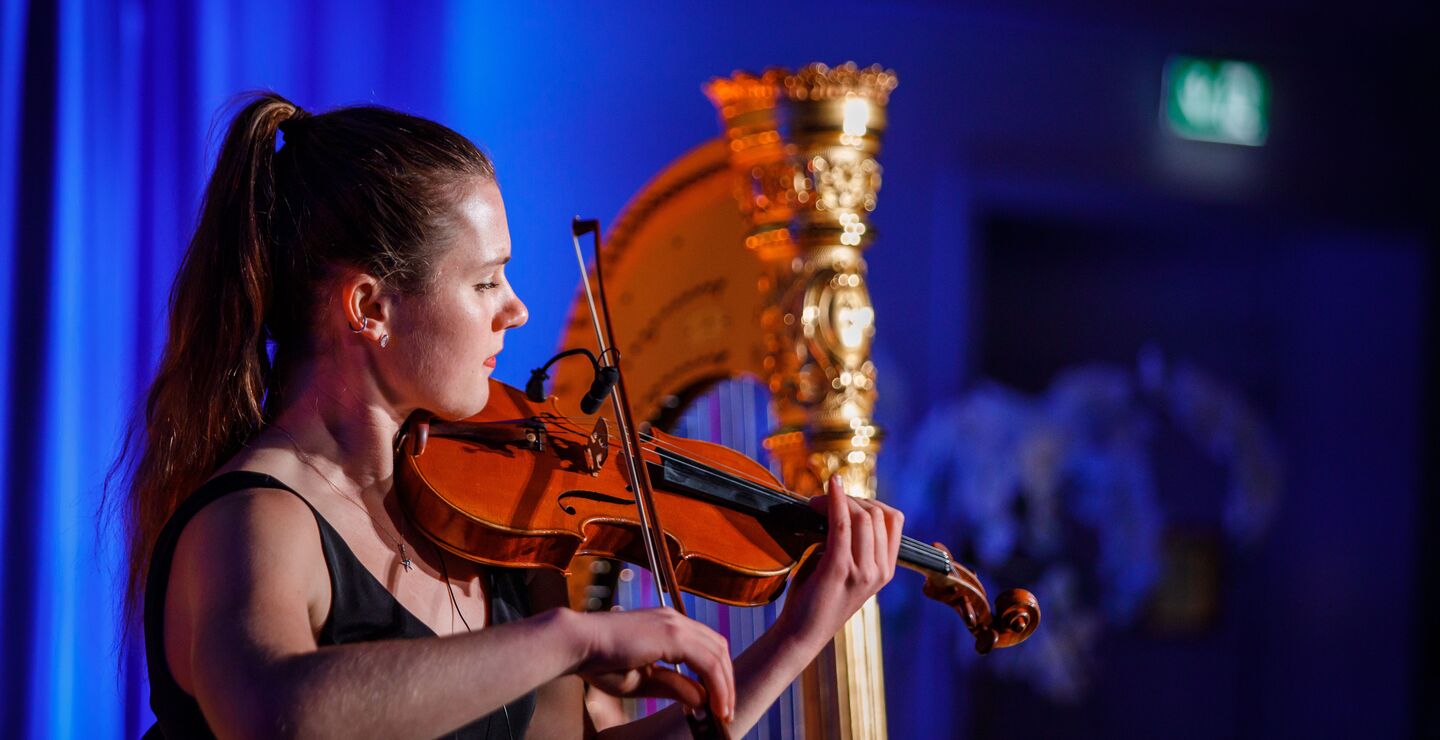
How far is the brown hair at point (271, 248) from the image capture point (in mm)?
1151

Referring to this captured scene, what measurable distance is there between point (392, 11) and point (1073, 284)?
9.22 feet

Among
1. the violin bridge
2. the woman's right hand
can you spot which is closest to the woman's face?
the violin bridge

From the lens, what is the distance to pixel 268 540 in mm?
1039

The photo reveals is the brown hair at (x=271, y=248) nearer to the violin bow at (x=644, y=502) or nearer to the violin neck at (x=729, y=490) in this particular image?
the violin bow at (x=644, y=502)

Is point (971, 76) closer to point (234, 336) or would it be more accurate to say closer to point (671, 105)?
point (671, 105)

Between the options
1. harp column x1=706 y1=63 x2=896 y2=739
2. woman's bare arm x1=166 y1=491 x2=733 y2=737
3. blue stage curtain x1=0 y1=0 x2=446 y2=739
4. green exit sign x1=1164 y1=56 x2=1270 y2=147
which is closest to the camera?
woman's bare arm x1=166 y1=491 x2=733 y2=737

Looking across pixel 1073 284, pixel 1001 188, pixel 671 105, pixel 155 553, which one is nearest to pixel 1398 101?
pixel 1073 284

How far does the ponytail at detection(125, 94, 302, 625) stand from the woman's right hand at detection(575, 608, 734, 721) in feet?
1.29

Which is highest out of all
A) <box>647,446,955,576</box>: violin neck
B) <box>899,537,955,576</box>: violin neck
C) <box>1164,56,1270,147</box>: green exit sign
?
<box>1164,56,1270,147</box>: green exit sign

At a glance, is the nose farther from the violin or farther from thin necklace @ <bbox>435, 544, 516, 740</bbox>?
thin necklace @ <bbox>435, 544, 516, 740</bbox>

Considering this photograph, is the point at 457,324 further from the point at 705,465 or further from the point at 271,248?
the point at 705,465

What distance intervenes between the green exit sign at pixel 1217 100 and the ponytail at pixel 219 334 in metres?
3.43

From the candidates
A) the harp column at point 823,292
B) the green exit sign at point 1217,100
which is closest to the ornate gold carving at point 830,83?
the harp column at point 823,292

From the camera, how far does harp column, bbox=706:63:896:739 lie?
153 centimetres
